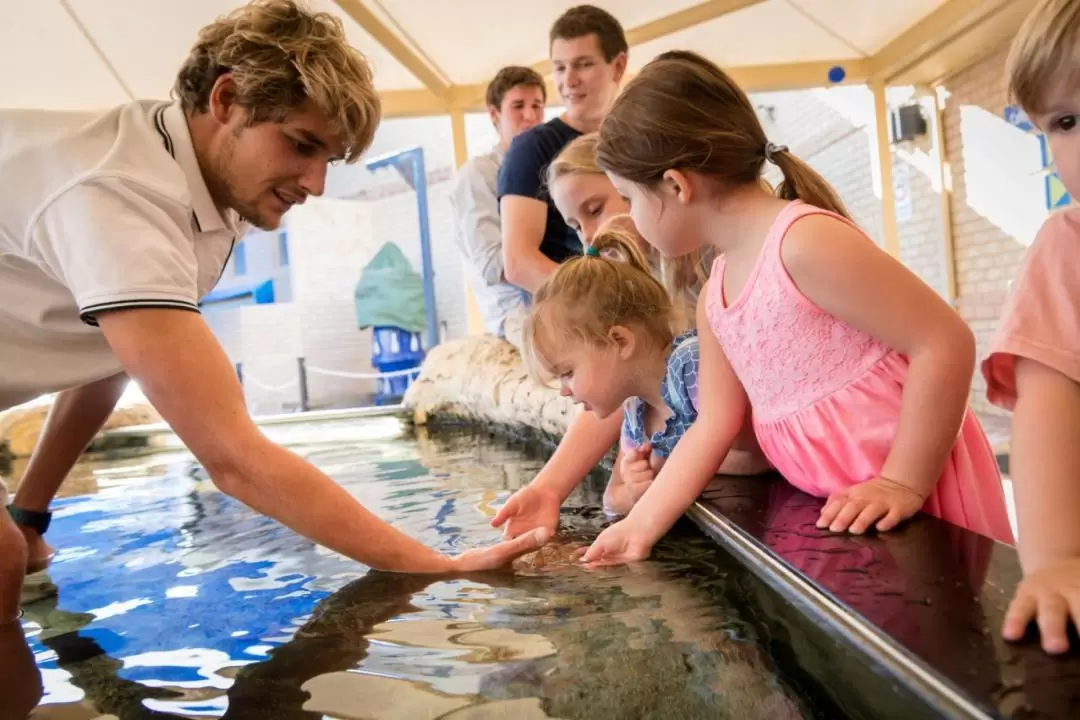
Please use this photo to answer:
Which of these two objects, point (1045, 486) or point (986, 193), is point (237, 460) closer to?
point (1045, 486)

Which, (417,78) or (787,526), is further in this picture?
(417,78)

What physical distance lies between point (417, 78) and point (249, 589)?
6819 mm

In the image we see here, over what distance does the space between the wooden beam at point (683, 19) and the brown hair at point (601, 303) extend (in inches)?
224

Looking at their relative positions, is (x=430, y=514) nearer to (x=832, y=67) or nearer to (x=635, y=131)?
(x=635, y=131)

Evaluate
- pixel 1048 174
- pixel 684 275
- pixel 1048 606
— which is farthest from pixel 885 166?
pixel 1048 606

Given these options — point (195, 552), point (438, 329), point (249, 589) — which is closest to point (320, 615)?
point (249, 589)

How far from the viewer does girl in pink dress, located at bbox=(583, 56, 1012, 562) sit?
136 cm

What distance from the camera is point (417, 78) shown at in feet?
25.5

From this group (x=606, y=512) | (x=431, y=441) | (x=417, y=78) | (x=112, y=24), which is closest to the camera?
(x=606, y=512)

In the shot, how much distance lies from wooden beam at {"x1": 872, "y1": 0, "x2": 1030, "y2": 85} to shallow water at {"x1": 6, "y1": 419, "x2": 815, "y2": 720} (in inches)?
242

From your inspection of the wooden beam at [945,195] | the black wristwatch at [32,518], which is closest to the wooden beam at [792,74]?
the wooden beam at [945,195]

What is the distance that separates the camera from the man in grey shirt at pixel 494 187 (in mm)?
4160

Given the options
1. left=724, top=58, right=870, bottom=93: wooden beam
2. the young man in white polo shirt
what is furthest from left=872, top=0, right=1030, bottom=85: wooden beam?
the young man in white polo shirt

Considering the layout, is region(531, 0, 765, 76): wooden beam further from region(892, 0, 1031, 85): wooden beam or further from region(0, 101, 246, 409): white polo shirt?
region(0, 101, 246, 409): white polo shirt
